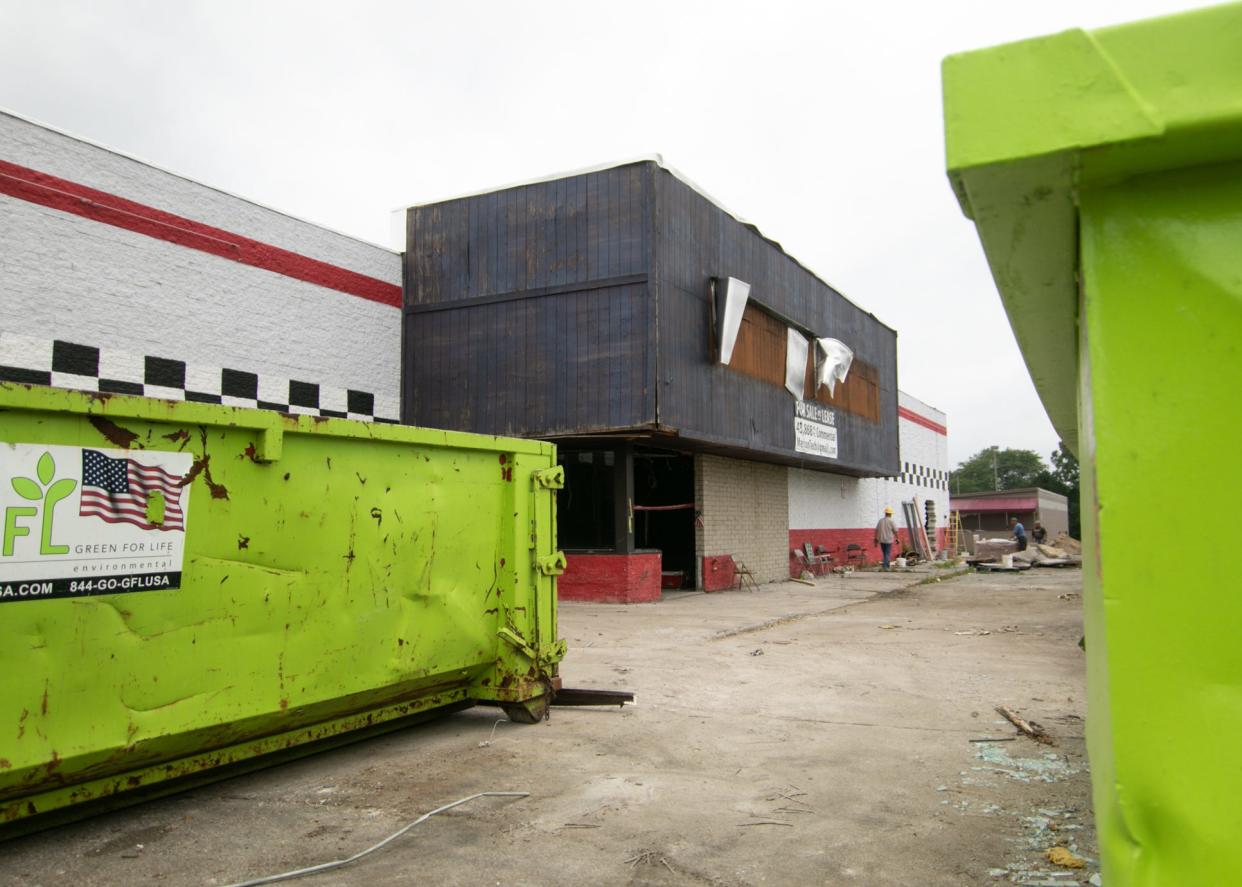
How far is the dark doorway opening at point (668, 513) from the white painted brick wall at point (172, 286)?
5.03 metres

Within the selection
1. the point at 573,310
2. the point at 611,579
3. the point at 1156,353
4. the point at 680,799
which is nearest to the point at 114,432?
the point at 680,799

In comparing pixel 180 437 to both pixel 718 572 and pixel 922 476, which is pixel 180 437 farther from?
pixel 922 476

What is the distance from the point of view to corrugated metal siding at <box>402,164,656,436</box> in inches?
486

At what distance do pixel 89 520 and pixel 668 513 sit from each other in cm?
1387

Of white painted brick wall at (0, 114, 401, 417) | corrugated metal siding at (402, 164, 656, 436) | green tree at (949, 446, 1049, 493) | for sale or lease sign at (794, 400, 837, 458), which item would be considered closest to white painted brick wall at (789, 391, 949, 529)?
for sale or lease sign at (794, 400, 837, 458)

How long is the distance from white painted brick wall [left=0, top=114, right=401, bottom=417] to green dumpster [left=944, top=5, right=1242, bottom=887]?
33.7ft

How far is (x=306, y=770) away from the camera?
14.2ft

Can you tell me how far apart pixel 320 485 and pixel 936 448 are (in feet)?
101

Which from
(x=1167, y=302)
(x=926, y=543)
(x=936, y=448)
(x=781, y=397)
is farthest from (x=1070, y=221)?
(x=936, y=448)

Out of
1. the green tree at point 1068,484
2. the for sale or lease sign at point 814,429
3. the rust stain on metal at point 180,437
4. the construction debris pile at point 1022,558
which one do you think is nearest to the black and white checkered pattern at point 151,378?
the rust stain on metal at point 180,437

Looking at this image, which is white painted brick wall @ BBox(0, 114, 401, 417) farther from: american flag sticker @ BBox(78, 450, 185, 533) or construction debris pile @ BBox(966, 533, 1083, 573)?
construction debris pile @ BBox(966, 533, 1083, 573)

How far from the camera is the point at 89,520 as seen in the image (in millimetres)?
3311

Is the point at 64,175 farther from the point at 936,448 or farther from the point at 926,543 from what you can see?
the point at 936,448

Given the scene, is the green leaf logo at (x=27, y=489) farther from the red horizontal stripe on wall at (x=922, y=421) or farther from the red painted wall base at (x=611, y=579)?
the red horizontal stripe on wall at (x=922, y=421)
